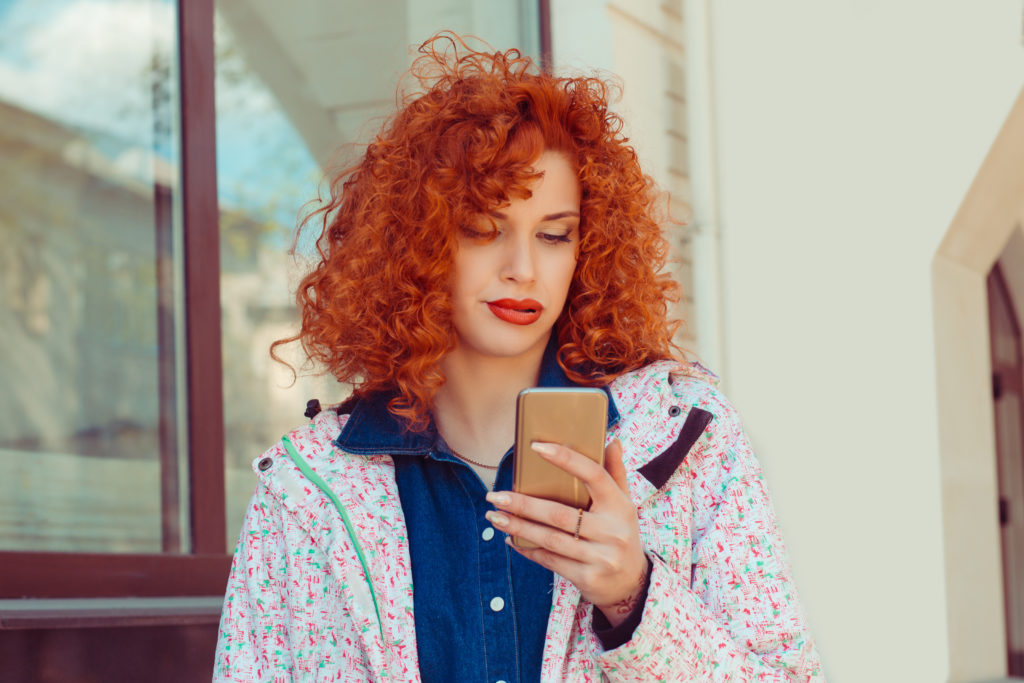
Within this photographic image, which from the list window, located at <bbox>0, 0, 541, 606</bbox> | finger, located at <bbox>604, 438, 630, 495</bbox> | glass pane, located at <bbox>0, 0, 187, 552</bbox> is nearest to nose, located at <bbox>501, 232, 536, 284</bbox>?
finger, located at <bbox>604, 438, 630, 495</bbox>

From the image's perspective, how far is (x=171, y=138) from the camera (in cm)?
371

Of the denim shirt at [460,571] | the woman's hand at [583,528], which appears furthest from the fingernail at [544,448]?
the denim shirt at [460,571]

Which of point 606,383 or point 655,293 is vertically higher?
point 655,293

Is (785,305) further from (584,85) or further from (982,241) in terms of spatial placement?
(584,85)

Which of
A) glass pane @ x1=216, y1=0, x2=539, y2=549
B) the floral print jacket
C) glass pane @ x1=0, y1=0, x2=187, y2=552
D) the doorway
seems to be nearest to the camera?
the floral print jacket

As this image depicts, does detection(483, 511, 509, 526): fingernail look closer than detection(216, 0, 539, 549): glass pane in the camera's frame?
Yes

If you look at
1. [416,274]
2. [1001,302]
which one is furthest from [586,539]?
[1001,302]

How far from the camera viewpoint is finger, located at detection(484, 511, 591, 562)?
1463mm

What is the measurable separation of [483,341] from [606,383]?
230 mm

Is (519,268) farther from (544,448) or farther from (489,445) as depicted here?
(544,448)

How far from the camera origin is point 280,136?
14.4 feet

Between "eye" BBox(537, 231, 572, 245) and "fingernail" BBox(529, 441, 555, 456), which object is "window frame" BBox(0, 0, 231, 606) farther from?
"fingernail" BBox(529, 441, 555, 456)

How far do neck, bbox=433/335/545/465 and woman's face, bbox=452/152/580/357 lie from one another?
0.05m

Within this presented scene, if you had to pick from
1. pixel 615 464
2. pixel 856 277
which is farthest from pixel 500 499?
pixel 856 277
